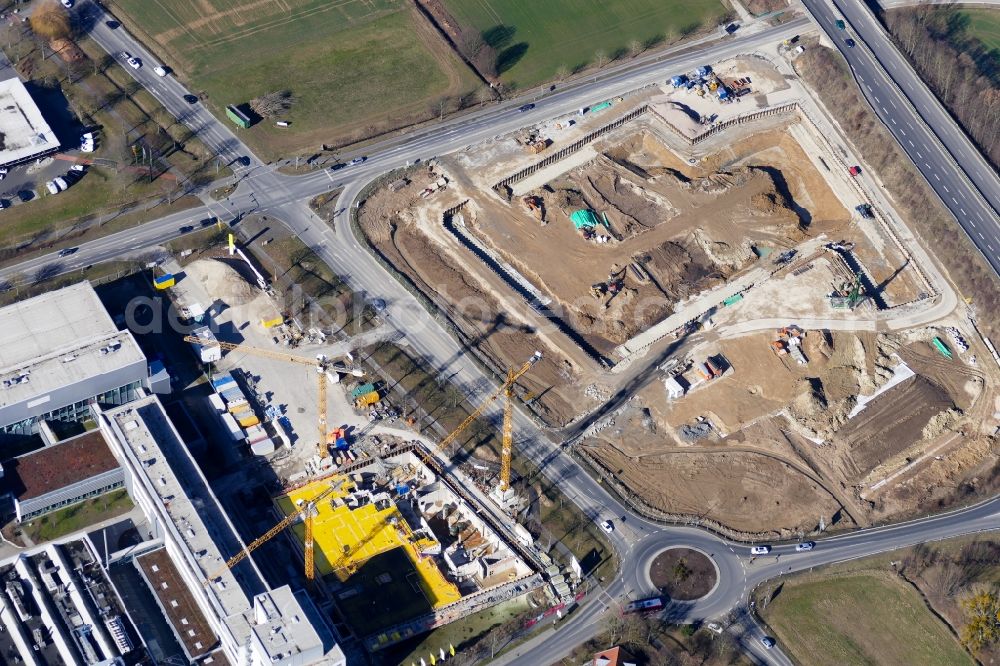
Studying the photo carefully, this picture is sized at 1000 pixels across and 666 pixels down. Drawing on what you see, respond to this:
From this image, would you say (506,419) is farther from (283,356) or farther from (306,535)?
(283,356)

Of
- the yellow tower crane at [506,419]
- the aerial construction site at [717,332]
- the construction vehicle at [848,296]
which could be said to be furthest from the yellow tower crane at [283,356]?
the construction vehicle at [848,296]

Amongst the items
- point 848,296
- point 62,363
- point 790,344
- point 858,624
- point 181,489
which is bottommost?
point 858,624

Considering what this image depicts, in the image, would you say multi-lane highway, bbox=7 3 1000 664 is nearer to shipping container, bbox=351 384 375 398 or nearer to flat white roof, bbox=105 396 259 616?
shipping container, bbox=351 384 375 398

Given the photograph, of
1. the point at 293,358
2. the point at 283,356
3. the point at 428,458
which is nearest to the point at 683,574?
the point at 428,458

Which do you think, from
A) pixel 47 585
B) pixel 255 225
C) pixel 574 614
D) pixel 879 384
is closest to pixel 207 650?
pixel 47 585

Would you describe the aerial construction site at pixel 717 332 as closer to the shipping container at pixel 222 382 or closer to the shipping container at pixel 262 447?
the shipping container at pixel 262 447

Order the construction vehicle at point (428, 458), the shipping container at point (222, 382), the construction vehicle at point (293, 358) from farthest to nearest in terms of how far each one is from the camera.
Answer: the construction vehicle at point (293, 358), the shipping container at point (222, 382), the construction vehicle at point (428, 458)
